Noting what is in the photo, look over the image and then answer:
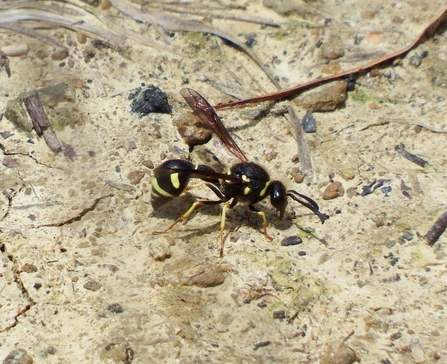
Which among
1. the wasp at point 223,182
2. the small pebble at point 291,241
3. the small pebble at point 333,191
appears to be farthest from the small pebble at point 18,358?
the small pebble at point 333,191

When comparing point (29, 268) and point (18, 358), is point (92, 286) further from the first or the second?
point (18, 358)

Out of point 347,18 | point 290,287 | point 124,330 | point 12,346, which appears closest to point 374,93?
point 347,18

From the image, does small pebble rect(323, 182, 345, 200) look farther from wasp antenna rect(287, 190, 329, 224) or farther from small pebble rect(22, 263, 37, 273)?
small pebble rect(22, 263, 37, 273)

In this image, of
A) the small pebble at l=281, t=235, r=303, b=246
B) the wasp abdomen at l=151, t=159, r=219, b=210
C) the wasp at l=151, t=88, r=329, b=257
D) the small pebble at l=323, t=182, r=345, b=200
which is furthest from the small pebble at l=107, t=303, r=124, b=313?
the small pebble at l=323, t=182, r=345, b=200

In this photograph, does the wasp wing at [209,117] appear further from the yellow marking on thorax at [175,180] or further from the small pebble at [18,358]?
the small pebble at [18,358]

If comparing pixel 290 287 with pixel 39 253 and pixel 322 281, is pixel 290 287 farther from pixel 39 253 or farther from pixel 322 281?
pixel 39 253

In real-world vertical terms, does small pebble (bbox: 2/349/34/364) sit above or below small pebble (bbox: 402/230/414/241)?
below
